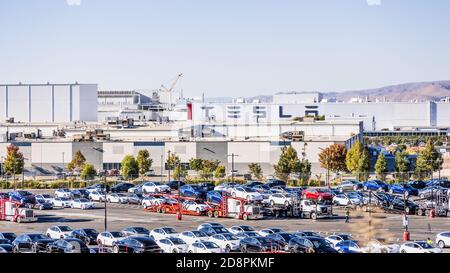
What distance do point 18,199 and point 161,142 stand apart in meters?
9.51

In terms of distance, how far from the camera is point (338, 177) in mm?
21109

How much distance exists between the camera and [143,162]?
21.2 m

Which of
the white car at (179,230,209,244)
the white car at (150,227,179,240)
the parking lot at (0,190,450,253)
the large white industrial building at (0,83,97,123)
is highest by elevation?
the large white industrial building at (0,83,97,123)

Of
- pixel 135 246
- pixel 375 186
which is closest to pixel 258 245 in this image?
pixel 135 246

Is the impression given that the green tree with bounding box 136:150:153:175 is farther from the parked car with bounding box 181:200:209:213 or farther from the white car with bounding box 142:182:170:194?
the parked car with bounding box 181:200:209:213

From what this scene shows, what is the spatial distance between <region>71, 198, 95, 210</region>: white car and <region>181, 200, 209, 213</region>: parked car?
2.05 metres

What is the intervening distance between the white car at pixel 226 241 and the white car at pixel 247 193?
6.26 metres

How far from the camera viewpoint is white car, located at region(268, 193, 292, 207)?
44.1ft

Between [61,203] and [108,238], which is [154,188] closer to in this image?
[61,203]

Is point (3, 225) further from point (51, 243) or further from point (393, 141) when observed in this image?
point (393, 141)

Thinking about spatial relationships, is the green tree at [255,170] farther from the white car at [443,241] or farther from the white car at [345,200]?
the white car at [443,241]

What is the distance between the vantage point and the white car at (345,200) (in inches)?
555

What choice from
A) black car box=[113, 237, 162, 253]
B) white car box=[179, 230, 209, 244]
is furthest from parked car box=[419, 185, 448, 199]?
black car box=[113, 237, 162, 253]

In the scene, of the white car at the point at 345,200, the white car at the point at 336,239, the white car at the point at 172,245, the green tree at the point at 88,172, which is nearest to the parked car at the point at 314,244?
the white car at the point at 336,239
